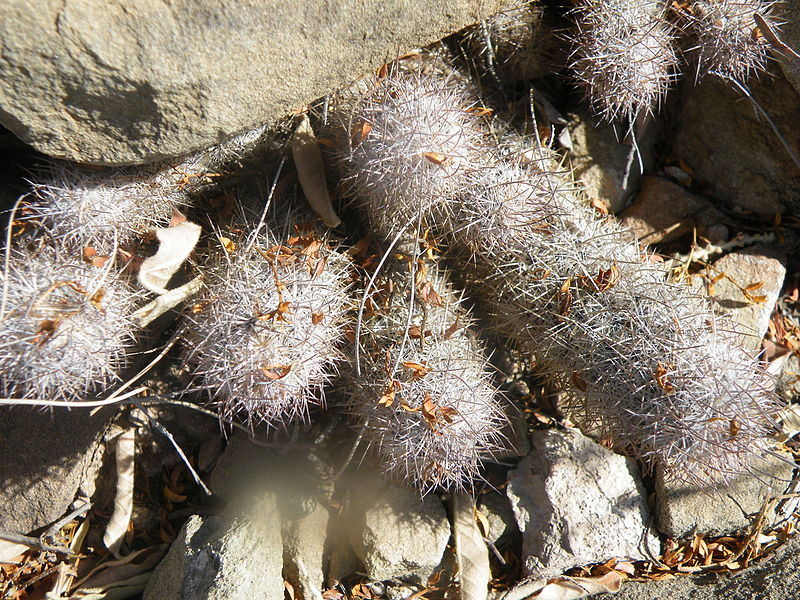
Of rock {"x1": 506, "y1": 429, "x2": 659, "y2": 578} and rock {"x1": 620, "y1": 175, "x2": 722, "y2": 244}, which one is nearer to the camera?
rock {"x1": 506, "y1": 429, "x2": 659, "y2": 578}

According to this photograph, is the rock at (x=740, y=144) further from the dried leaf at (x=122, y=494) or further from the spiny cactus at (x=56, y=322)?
the dried leaf at (x=122, y=494)

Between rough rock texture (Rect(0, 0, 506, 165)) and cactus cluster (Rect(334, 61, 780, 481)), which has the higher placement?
rough rock texture (Rect(0, 0, 506, 165))

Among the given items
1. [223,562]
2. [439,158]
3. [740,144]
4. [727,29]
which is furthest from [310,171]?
[740,144]

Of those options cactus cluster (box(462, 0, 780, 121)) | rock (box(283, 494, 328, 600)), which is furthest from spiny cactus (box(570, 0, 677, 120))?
rock (box(283, 494, 328, 600))

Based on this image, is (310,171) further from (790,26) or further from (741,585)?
(741,585)

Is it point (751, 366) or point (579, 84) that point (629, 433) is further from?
point (579, 84)

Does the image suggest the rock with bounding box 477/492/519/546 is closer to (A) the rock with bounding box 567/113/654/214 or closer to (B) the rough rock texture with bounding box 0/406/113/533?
(A) the rock with bounding box 567/113/654/214
